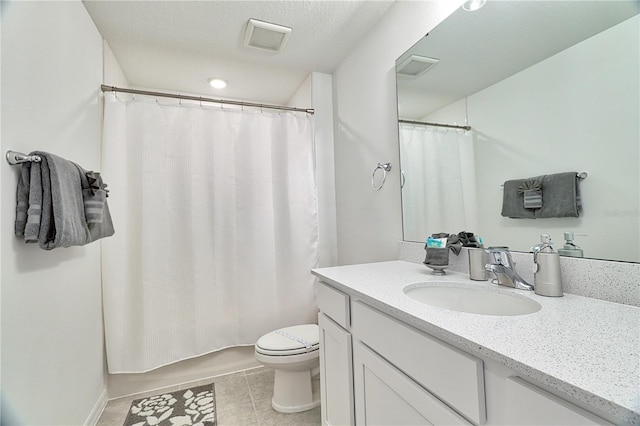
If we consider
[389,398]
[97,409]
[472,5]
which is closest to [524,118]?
[472,5]

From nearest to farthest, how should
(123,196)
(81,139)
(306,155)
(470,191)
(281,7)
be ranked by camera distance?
(470,191), (81,139), (281,7), (123,196), (306,155)

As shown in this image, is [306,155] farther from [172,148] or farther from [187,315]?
[187,315]

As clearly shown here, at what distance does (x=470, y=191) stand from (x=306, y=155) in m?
1.35

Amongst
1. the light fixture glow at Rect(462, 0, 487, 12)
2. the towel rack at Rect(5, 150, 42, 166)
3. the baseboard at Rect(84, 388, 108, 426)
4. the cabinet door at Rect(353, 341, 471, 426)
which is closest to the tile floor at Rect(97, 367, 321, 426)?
the baseboard at Rect(84, 388, 108, 426)

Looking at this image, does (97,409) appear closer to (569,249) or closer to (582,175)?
(569,249)

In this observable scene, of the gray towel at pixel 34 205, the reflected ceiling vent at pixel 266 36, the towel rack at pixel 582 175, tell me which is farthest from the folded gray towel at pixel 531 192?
the gray towel at pixel 34 205

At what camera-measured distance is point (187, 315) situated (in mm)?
1924

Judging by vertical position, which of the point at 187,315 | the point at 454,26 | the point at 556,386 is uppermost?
the point at 454,26

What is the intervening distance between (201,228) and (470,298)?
1.70 metres

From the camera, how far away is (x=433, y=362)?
68cm

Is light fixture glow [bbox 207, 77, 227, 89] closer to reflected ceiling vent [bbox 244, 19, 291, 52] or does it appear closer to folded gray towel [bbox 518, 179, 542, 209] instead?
reflected ceiling vent [bbox 244, 19, 291, 52]

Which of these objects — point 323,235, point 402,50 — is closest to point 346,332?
point 323,235

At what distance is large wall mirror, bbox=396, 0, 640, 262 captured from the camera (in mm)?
784

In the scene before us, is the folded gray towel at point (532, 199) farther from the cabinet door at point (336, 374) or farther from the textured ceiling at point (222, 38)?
the textured ceiling at point (222, 38)
